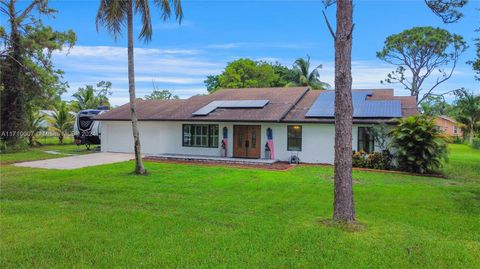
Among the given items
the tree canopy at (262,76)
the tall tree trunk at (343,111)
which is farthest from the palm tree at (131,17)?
the tree canopy at (262,76)

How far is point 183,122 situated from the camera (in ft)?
63.4

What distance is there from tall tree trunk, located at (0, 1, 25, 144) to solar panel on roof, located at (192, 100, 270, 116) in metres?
11.0

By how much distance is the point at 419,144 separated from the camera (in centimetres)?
1390

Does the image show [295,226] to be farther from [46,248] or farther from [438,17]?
[438,17]

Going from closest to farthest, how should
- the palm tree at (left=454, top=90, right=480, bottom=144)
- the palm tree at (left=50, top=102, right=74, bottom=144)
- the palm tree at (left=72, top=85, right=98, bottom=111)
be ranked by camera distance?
the palm tree at (left=50, top=102, right=74, bottom=144), the palm tree at (left=72, top=85, right=98, bottom=111), the palm tree at (left=454, top=90, right=480, bottom=144)

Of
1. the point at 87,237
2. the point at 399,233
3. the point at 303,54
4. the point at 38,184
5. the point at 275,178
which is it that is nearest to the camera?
the point at 87,237

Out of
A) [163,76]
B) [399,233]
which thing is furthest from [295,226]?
[163,76]

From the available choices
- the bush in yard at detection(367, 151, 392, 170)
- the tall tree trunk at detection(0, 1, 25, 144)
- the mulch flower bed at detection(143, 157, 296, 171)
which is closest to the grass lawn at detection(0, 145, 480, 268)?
the bush in yard at detection(367, 151, 392, 170)

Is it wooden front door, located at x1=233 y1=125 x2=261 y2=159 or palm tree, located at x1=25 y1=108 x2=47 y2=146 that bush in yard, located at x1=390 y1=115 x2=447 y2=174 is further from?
palm tree, located at x1=25 y1=108 x2=47 y2=146

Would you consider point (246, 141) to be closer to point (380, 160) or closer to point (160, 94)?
point (380, 160)

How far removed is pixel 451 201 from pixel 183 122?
538 inches

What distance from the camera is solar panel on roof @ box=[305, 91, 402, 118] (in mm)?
15633

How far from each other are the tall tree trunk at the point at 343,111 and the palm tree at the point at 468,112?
3689 centimetres

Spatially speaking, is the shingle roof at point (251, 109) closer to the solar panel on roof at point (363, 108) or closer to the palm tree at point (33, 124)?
the solar panel on roof at point (363, 108)
